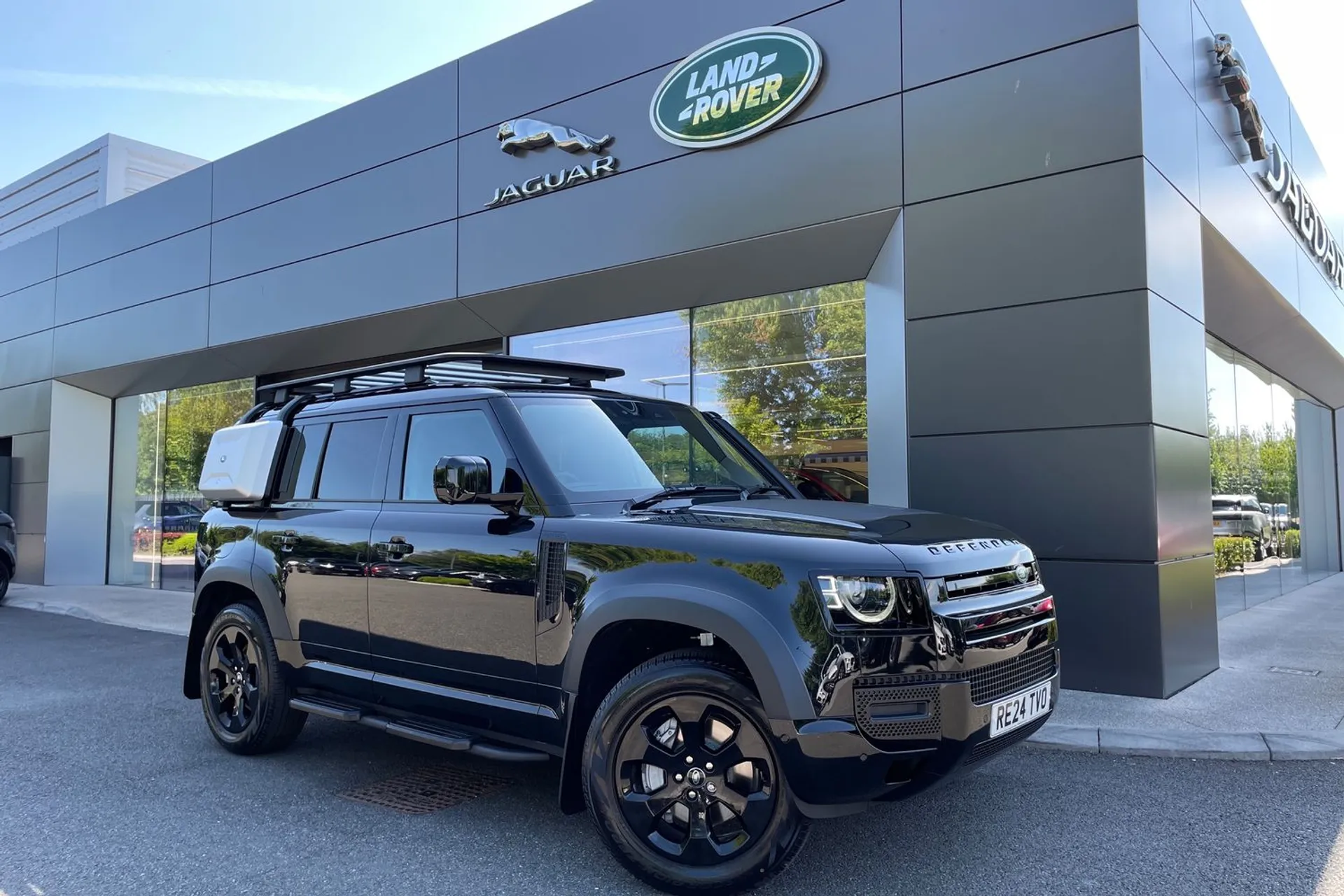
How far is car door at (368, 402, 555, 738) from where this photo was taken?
12.5 feet

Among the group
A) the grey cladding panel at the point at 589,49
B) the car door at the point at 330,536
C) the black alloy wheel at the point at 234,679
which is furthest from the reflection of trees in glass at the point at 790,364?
the black alloy wheel at the point at 234,679

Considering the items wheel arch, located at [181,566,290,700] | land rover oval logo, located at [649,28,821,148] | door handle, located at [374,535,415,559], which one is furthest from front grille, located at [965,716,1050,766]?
land rover oval logo, located at [649,28,821,148]

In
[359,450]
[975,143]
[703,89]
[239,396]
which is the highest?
[703,89]

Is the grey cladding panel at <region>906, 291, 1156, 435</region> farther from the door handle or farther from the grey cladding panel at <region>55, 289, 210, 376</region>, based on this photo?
the grey cladding panel at <region>55, 289, 210, 376</region>

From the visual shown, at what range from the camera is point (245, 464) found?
212 inches

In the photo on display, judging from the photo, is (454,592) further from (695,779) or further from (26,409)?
(26,409)

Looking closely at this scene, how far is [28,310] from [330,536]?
55.9 ft

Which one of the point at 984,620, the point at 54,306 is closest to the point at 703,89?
the point at 984,620

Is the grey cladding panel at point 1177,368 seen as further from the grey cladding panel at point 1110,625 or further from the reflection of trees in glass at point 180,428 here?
the reflection of trees in glass at point 180,428

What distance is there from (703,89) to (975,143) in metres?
2.85

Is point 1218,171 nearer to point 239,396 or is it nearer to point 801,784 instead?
point 801,784

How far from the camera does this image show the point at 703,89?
8.82m

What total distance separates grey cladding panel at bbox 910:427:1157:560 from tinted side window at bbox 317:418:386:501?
4.41 meters

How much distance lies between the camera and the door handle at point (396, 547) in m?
4.29
